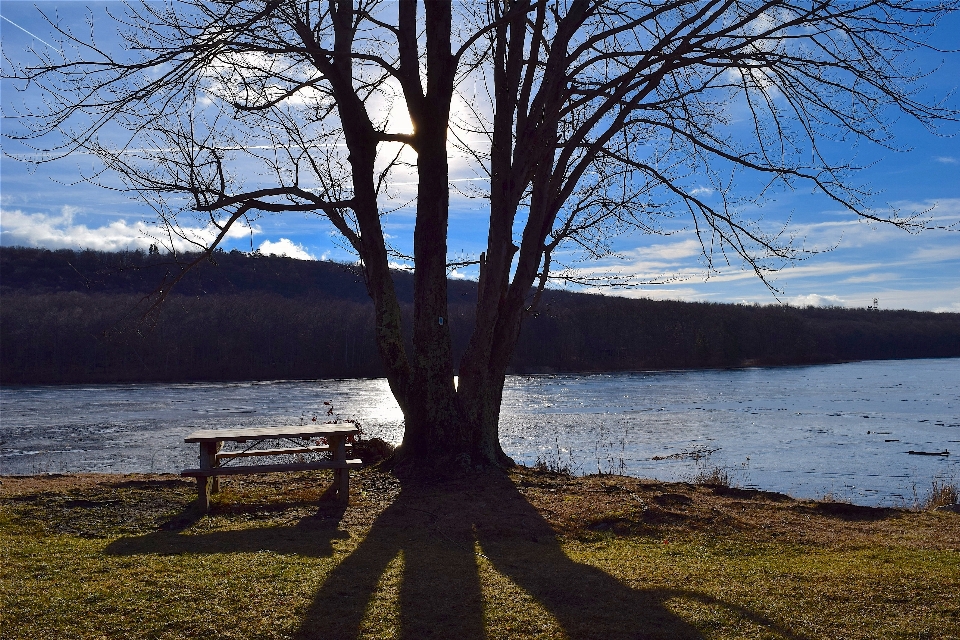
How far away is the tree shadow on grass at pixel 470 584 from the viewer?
4.06m

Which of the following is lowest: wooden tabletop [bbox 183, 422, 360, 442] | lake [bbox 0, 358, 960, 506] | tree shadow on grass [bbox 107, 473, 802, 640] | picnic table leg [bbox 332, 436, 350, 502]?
lake [bbox 0, 358, 960, 506]

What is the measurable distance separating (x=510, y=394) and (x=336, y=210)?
26516 millimetres

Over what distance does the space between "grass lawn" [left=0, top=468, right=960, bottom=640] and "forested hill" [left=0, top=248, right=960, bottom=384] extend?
4626cm

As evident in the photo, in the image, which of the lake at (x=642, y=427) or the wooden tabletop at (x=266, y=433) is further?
the lake at (x=642, y=427)

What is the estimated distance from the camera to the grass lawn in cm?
412

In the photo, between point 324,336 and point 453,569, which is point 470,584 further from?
point 324,336

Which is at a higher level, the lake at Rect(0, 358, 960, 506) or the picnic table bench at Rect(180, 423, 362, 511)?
the picnic table bench at Rect(180, 423, 362, 511)

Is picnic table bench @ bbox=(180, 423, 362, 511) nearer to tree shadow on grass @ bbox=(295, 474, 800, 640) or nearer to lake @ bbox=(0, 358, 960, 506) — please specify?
tree shadow on grass @ bbox=(295, 474, 800, 640)

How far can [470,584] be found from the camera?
4.93 metres

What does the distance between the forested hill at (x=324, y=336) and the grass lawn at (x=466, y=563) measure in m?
46.3

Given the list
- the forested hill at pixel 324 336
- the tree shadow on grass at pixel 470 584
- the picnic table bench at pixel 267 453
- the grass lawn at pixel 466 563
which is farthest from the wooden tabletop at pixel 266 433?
the forested hill at pixel 324 336

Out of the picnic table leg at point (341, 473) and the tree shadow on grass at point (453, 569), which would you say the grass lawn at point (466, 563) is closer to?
the tree shadow on grass at point (453, 569)

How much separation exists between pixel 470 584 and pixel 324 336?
2681 inches

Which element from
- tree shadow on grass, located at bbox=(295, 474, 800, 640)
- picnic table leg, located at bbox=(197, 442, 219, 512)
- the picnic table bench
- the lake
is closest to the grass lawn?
tree shadow on grass, located at bbox=(295, 474, 800, 640)
